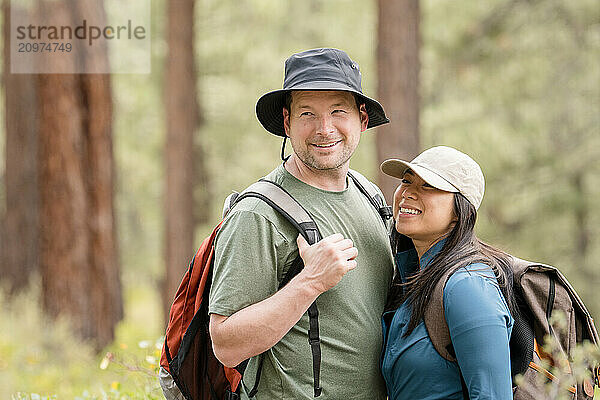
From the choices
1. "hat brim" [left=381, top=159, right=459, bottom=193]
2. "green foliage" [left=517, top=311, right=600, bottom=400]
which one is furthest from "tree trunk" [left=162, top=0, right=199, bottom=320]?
"green foliage" [left=517, top=311, right=600, bottom=400]

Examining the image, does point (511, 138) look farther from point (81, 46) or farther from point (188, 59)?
point (81, 46)

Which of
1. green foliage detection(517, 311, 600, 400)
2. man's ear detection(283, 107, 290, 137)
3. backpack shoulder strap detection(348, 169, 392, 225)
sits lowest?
green foliage detection(517, 311, 600, 400)

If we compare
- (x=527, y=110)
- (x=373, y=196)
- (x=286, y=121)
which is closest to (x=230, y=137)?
(x=527, y=110)

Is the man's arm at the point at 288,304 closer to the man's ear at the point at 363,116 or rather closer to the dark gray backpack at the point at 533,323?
the dark gray backpack at the point at 533,323

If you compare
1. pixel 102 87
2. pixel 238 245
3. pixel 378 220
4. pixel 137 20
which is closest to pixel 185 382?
pixel 238 245

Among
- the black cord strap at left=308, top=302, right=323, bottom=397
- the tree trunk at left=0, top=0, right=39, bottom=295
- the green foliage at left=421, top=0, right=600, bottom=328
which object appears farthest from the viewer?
the green foliage at left=421, top=0, right=600, bottom=328

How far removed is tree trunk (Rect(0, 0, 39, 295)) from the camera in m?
12.8

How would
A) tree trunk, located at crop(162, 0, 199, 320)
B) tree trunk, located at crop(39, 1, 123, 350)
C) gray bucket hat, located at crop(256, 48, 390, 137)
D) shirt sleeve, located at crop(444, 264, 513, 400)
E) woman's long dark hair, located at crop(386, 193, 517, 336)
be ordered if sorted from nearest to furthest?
shirt sleeve, located at crop(444, 264, 513, 400) < woman's long dark hair, located at crop(386, 193, 517, 336) < gray bucket hat, located at crop(256, 48, 390, 137) < tree trunk, located at crop(39, 1, 123, 350) < tree trunk, located at crop(162, 0, 199, 320)

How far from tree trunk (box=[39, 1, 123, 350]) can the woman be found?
678cm

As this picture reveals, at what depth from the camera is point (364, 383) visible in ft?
11.1

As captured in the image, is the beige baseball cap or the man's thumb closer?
the man's thumb

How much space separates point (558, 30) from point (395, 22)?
7251 mm

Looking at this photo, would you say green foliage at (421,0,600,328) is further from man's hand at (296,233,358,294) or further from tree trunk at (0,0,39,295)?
man's hand at (296,233,358,294)

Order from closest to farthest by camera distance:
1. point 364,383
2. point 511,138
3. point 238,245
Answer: point 238,245
point 364,383
point 511,138
